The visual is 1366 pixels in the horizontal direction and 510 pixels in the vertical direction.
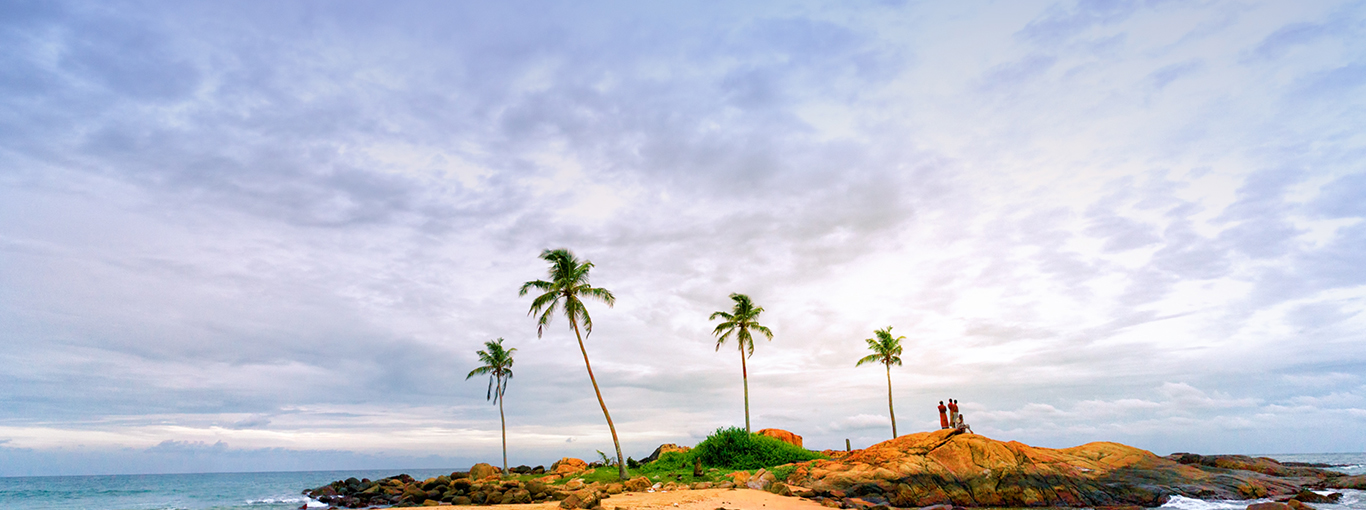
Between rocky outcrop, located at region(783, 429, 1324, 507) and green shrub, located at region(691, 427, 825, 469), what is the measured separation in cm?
826

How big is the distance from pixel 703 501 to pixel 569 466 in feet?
82.5

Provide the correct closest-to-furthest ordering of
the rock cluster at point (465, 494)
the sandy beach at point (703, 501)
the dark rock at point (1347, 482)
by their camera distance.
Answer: the sandy beach at point (703, 501)
the rock cluster at point (465, 494)
the dark rock at point (1347, 482)

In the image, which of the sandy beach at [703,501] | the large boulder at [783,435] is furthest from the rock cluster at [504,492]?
the large boulder at [783,435]

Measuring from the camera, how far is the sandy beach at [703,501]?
26.9 metres

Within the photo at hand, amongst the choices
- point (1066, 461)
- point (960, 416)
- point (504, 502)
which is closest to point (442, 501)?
point (504, 502)

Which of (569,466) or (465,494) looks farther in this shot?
(569,466)

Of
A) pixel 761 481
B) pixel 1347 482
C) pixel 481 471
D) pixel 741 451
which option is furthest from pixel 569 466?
pixel 1347 482

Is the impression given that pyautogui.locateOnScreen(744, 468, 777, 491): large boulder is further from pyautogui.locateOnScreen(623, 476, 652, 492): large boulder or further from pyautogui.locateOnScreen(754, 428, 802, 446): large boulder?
pyautogui.locateOnScreen(754, 428, 802, 446): large boulder

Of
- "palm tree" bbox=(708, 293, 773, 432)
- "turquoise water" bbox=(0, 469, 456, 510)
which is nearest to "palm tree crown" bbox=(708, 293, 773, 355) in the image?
"palm tree" bbox=(708, 293, 773, 432)

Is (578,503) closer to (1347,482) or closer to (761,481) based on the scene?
(761,481)

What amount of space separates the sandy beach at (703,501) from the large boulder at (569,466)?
684 inches

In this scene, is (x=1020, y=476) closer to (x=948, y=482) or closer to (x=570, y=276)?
(x=948, y=482)

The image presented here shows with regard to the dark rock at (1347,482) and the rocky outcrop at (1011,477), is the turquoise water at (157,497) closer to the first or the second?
the rocky outcrop at (1011,477)

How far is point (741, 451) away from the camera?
43531mm
